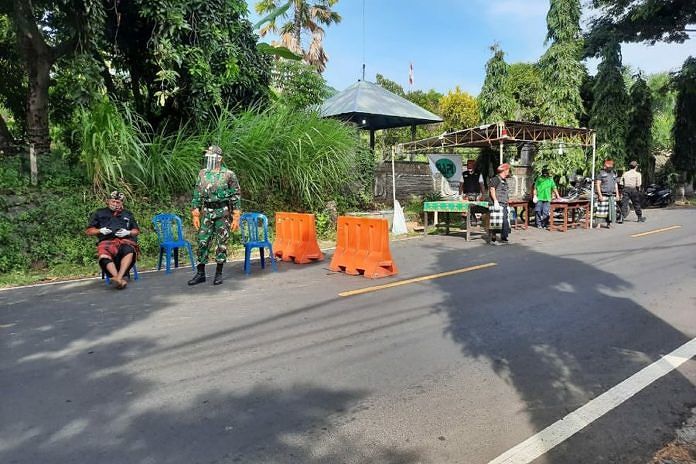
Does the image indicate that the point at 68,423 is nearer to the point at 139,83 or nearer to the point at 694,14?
the point at 139,83

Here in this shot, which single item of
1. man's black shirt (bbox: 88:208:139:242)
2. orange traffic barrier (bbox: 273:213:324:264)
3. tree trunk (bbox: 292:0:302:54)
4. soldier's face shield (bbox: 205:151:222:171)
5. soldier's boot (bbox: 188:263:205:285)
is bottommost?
soldier's boot (bbox: 188:263:205:285)

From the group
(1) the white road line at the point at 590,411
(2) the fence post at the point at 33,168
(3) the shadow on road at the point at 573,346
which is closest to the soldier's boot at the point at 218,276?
(3) the shadow on road at the point at 573,346

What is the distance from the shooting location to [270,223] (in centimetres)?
1205

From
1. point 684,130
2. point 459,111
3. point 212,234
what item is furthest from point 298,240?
point 459,111

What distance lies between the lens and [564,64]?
23.1 metres

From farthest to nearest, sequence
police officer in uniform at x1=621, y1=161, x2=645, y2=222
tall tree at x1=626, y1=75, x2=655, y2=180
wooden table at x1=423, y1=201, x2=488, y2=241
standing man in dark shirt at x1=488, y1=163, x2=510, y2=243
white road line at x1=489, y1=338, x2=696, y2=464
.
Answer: tall tree at x1=626, y1=75, x2=655, y2=180 < police officer in uniform at x1=621, y1=161, x2=645, y2=222 < wooden table at x1=423, y1=201, x2=488, y2=241 < standing man in dark shirt at x1=488, y1=163, x2=510, y2=243 < white road line at x1=489, y1=338, x2=696, y2=464

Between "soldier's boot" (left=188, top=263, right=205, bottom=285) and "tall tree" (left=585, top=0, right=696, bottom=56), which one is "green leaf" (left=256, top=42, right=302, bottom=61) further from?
"tall tree" (left=585, top=0, right=696, bottom=56)

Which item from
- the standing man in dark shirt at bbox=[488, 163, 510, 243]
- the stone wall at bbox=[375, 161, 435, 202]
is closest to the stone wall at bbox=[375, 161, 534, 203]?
the stone wall at bbox=[375, 161, 435, 202]

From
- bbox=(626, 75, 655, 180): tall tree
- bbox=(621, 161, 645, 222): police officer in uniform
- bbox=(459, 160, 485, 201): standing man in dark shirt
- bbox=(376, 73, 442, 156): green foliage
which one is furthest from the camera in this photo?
bbox=(376, 73, 442, 156): green foliage

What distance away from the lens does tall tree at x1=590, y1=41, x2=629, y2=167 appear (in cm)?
2422

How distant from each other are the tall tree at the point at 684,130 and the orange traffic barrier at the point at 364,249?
2312cm

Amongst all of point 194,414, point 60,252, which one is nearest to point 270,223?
point 60,252

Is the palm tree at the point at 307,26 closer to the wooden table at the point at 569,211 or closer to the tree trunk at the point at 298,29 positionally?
the tree trunk at the point at 298,29

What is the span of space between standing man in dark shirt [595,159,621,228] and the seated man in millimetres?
12247
